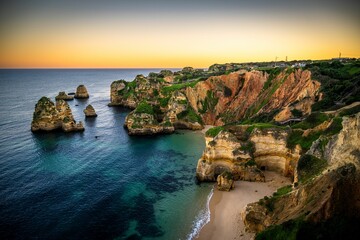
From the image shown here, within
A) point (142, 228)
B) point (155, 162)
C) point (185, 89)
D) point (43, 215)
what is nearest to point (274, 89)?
point (185, 89)

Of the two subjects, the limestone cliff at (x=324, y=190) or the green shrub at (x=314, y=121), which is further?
the green shrub at (x=314, y=121)

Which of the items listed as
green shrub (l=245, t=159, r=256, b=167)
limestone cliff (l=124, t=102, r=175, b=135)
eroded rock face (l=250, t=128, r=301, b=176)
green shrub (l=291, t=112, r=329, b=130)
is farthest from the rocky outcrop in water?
green shrub (l=291, t=112, r=329, b=130)

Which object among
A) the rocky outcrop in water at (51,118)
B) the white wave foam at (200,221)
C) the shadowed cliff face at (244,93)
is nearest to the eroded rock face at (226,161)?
the white wave foam at (200,221)

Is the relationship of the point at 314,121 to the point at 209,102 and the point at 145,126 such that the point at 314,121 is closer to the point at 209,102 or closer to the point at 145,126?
the point at 145,126

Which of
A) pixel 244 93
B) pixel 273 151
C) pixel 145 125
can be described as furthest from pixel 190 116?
pixel 273 151

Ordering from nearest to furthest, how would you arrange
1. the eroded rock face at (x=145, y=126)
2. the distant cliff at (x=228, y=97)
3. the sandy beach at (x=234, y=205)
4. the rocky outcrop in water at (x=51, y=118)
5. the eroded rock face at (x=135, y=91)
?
the sandy beach at (x=234, y=205), the distant cliff at (x=228, y=97), the eroded rock face at (x=145, y=126), the rocky outcrop in water at (x=51, y=118), the eroded rock face at (x=135, y=91)

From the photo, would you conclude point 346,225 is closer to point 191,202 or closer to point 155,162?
point 191,202

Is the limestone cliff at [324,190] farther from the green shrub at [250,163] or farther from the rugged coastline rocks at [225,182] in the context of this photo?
the green shrub at [250,163]
